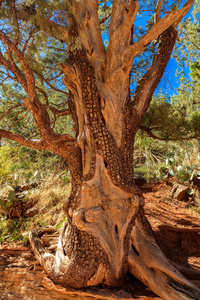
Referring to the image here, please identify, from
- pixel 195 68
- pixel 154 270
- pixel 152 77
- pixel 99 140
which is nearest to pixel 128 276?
pixel 154 270

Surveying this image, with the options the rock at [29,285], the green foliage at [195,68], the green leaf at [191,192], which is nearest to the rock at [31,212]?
the rock at [29,285]

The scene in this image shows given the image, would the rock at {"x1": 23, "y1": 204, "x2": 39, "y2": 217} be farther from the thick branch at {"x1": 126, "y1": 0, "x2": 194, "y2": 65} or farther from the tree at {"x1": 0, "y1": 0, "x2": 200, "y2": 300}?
the thick branch at {"x1": 126, "y1": 0, "x2": 194, "y2": 65}

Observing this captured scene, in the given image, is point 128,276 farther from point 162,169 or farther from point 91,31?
point 162,169

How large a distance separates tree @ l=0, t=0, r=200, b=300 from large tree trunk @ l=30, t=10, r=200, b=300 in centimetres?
1

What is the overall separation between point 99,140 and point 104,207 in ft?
3.04

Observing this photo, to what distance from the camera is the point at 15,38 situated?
364 cm

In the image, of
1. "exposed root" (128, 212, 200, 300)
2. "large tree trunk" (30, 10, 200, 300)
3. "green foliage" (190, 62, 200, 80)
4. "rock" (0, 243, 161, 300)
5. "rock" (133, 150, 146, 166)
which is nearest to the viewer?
"exposed root" (128, 212, 200, 300)

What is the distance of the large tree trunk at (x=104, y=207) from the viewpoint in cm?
280

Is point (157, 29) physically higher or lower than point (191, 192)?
higher

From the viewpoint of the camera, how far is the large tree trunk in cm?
280

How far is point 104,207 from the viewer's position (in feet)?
10.1

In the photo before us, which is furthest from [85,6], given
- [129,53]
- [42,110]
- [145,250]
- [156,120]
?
[145,250]

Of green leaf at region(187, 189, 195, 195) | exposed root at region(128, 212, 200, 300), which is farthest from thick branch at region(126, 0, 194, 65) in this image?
green leaf at region(187, 189, 195, 195)

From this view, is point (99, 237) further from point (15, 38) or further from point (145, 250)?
point (15, 38)
